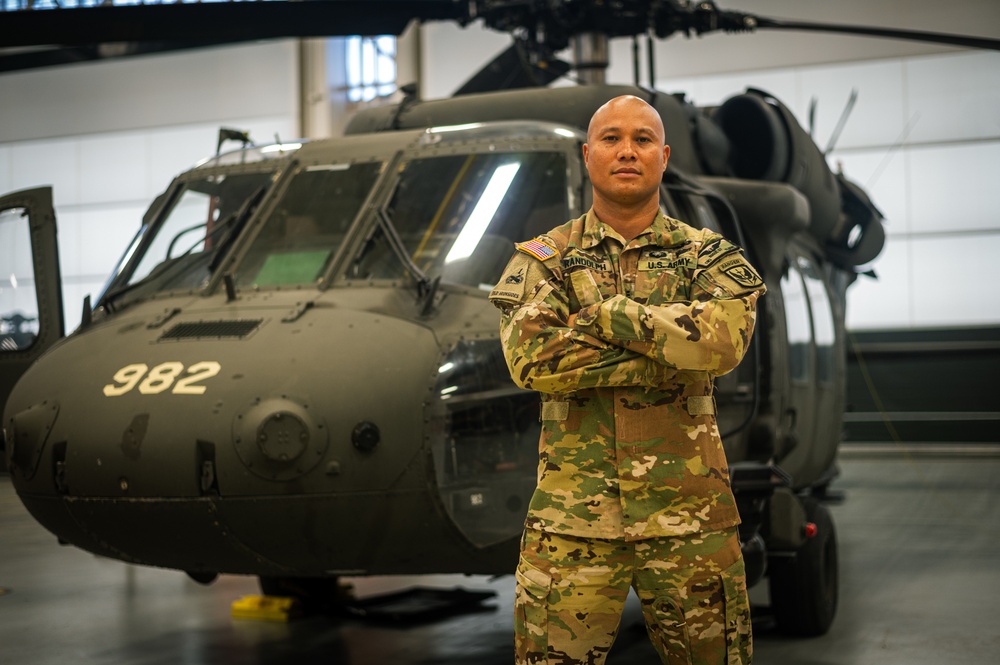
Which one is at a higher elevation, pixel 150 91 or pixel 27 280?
pixel 150 91

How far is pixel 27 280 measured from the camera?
15.4 ft

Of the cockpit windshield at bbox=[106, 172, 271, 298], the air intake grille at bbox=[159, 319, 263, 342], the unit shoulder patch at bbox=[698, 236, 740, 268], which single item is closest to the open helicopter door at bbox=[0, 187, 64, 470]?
the cockpit windshield at bbox=[106, 172, 271, 298]

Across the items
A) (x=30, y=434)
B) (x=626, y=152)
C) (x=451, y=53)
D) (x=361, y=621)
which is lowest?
(x=361, y=621)

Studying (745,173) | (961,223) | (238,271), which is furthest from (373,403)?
(961,223)

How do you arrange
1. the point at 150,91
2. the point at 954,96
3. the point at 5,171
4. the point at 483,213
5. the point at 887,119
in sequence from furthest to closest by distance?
1. the point at 887,119
2. the point at 954,96
3. the point at 150,91
4. the point at 5,171
5. the point at 483,213

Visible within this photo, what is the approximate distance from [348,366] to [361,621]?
243cm

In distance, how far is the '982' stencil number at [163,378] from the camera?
3.81m

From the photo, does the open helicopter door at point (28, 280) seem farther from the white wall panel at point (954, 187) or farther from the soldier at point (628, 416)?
the white wall panel at point (954, 187)

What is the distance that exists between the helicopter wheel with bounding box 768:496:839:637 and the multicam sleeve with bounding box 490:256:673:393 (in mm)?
3015

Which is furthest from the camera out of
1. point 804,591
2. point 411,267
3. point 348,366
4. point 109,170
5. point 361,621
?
point 109,170

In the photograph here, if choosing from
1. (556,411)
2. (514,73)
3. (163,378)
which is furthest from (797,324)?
(556,411)

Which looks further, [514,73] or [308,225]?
[514,73]

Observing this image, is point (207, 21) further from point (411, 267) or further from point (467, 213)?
point (411, 267)

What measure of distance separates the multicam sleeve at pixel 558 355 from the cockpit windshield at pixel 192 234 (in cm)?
219
